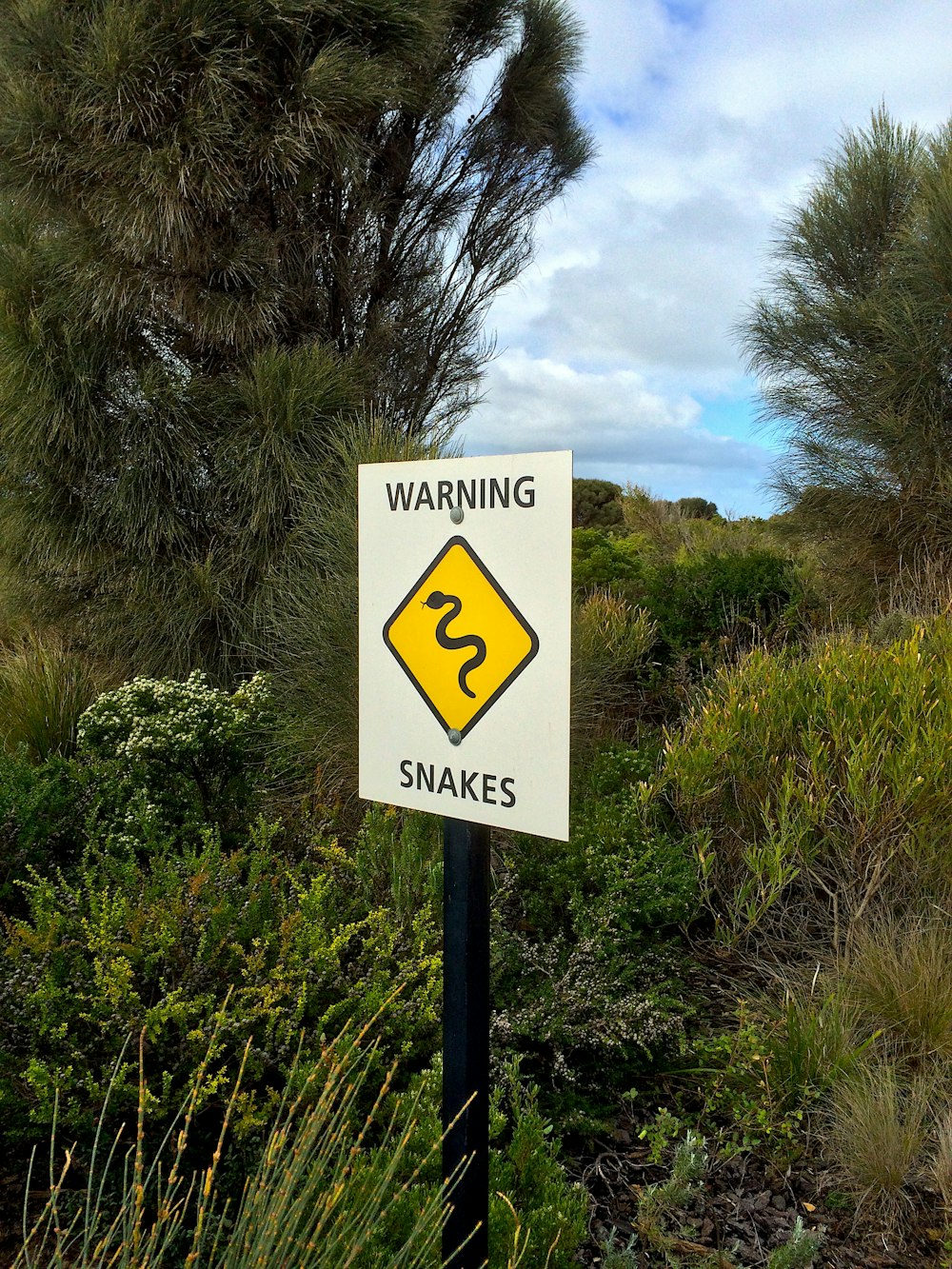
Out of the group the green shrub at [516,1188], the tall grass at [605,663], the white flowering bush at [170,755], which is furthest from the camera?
the tall grass at [605,663]

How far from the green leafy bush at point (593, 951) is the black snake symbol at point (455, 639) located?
1349 mm

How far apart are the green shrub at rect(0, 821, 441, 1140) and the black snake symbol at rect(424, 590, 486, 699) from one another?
1135 millimetres

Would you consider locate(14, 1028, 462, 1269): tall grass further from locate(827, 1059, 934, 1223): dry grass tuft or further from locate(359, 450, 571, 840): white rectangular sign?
locate(827, 1059, 934, 1223): dry grass tuft

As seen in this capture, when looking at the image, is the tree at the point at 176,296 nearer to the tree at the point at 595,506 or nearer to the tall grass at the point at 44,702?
the tall grass at the point at 44,702

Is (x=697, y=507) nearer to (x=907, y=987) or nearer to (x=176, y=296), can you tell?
(x=176, y=296)

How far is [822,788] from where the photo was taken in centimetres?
365

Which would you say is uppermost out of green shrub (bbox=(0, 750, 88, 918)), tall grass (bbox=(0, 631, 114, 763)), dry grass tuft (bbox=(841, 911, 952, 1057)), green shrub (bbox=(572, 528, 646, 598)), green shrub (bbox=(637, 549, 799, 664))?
green shrub (bbox=(572, 528, 646, 598))

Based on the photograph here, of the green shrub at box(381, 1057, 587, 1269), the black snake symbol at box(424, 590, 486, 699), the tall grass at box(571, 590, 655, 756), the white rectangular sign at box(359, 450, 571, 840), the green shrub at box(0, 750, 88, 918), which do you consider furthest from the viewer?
the tall grass at box(571, 590, 655, 756)

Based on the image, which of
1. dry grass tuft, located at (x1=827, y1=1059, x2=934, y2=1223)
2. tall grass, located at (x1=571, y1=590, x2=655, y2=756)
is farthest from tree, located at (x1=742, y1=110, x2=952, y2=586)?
dry grass tuft, located at (x1=827, y1=1059, x2=934, y2=1223)

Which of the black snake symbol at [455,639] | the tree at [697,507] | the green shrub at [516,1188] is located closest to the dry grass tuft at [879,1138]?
the green shrub at [516,1188]

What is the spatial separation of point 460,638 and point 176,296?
255 inches

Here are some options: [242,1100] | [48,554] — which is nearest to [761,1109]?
[242,1100]

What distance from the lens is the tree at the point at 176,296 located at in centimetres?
676

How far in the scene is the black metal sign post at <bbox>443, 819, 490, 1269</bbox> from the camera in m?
1.73
